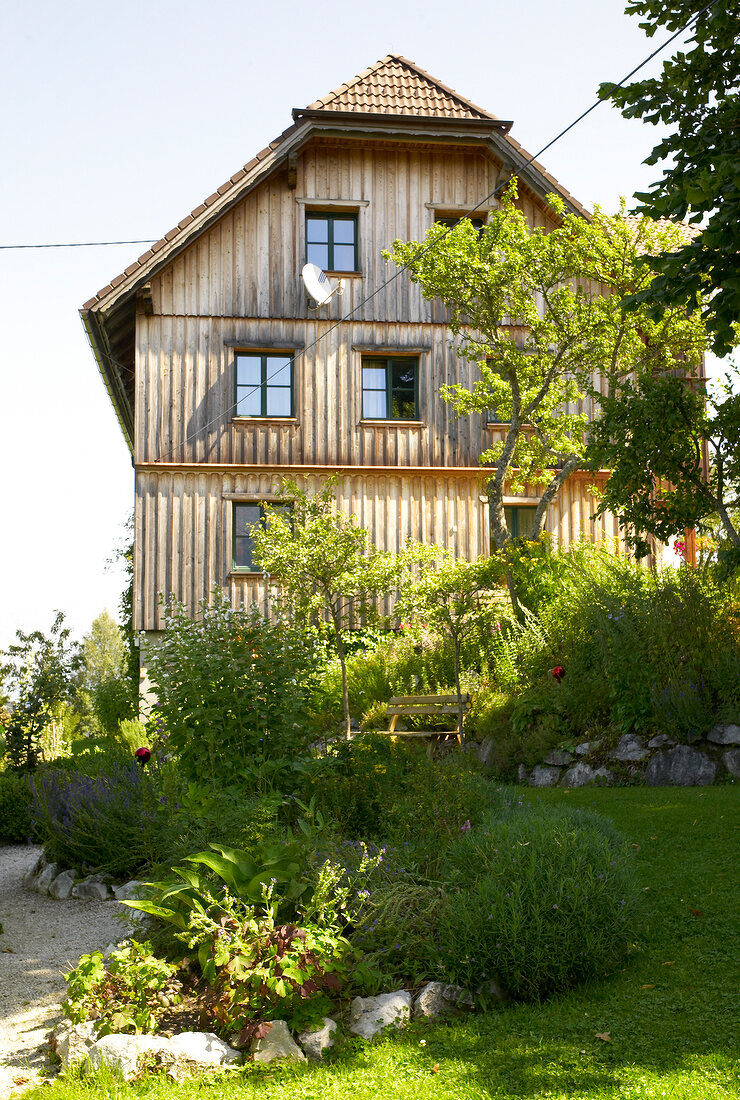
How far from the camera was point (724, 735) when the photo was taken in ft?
32.3

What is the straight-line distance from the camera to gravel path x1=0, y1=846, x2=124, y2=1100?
438 cm

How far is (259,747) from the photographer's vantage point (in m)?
6.94

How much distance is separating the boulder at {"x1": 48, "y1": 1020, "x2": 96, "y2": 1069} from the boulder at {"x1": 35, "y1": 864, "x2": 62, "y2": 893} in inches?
140

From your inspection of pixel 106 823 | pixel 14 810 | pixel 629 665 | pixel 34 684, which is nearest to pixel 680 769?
pixel 629 665

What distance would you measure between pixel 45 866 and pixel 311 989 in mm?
4499

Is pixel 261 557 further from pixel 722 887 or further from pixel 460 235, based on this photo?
pixel 722 887

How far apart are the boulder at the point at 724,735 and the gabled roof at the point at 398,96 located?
42.9ft

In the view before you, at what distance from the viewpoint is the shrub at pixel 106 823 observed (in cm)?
732

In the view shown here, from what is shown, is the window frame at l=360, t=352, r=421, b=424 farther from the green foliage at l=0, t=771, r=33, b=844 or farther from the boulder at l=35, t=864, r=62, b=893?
the boulder at l=35, t=864, r=62, b=893

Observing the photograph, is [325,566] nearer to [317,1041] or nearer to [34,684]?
[34,684]

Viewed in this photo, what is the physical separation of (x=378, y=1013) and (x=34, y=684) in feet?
37.0

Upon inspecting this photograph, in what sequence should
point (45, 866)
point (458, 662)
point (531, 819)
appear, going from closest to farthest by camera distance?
point (531, 819) → point (45, 866) → point (458, 662)

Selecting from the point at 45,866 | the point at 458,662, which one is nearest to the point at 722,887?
the point at 45,866

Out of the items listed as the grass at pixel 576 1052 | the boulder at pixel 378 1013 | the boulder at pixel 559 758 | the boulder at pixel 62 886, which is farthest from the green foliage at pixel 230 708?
the boulder at pixel 559 758
